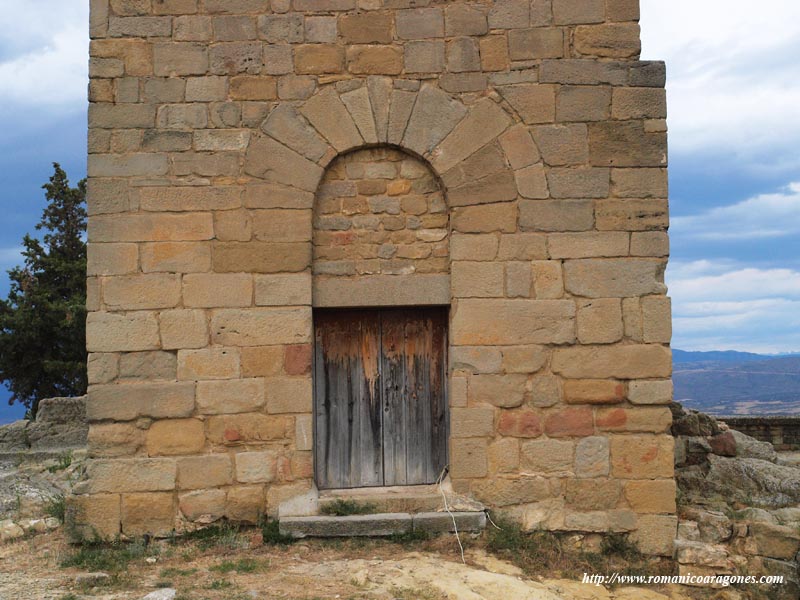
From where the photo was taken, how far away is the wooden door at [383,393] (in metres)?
6.02

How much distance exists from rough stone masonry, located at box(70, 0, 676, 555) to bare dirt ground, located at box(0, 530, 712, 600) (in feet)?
1.12

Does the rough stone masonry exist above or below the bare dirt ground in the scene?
above

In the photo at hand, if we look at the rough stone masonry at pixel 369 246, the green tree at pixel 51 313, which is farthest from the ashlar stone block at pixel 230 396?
the green tree at pixel 51 313

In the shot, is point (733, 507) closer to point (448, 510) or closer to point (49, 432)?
point (448, 510)

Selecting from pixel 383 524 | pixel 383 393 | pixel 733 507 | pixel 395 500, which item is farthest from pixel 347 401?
pixel 733 507

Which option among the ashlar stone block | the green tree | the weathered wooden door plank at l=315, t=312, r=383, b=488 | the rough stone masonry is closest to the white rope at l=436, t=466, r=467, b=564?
the rough stone masonry

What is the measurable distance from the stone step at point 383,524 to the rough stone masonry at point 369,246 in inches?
9.3

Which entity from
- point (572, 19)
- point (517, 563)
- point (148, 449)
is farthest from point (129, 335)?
point (572, 19)

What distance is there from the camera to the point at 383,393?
6062 mm

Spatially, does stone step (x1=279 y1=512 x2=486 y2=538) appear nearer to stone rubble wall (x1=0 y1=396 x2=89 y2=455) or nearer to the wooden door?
the wooden door

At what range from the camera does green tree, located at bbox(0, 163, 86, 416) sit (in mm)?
17359

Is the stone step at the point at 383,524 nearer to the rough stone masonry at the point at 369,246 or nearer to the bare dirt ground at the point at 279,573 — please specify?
the bare dirt ground at the point at 279,573

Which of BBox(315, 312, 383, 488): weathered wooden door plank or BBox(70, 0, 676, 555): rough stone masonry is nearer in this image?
BBox(70, 0, 676, 555): rough stone masonry

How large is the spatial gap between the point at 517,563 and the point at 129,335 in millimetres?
3499
